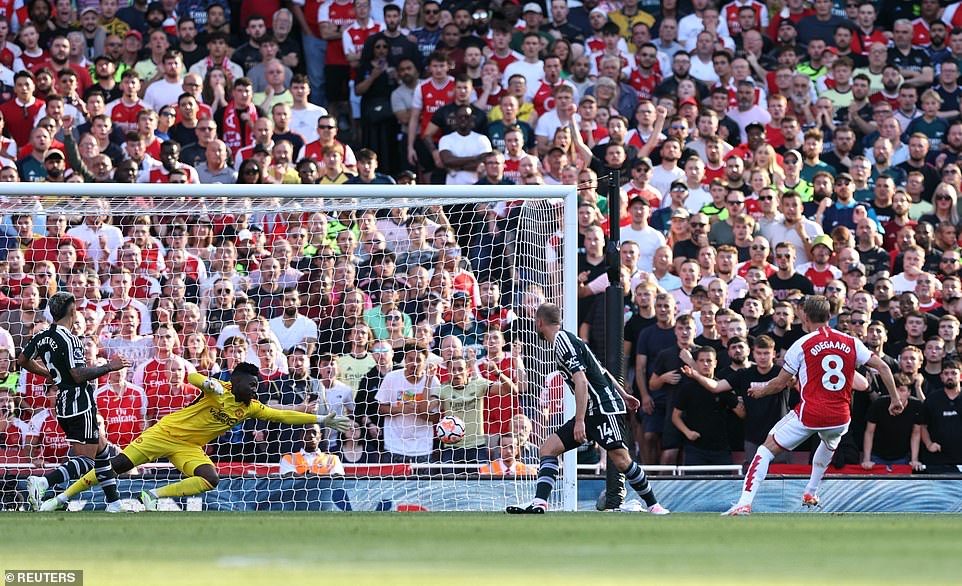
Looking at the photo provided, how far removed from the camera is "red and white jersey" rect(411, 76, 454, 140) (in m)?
18.8

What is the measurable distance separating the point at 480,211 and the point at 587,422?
3.45m

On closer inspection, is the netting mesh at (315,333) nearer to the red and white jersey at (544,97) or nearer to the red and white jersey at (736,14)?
the red and white jersey at (544,97)

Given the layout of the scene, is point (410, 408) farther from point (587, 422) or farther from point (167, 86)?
point (167, 86)

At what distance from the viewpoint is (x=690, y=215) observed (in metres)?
16.8

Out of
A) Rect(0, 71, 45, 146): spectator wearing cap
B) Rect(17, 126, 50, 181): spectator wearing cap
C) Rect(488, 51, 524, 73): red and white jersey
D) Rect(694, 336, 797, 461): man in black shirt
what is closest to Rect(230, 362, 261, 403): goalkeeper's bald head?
Rect(694, 336, 797, 461): man in black shirt

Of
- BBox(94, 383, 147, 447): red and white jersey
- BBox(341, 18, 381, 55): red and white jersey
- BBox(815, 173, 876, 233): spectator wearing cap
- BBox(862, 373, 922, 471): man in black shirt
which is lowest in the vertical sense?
BBox(862, 373, 922, 471): man in black shirt

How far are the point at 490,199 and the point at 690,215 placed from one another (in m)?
4.06

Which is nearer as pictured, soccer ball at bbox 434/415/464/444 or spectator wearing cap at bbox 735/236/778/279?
soccer ball at bbox 434/415/464/444

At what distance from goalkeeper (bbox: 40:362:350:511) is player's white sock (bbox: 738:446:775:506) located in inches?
120

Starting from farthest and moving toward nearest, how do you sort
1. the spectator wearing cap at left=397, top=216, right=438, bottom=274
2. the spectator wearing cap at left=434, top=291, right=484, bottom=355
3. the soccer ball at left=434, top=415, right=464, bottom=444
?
the spectator wearing cap at left=397, top=216, right=438, bottom=274
the spectator wearing cap at left=434, top=291, right=484, bottom=355
the soccer ball at left=434, top=415, right=464, bottom=444

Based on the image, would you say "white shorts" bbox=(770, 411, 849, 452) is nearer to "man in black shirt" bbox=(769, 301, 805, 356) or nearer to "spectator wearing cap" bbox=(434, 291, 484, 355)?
"man in black shirt" bbox=(769, 301, 805, 356)

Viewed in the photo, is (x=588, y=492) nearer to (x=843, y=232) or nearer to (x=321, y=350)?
(x=321, y=350)

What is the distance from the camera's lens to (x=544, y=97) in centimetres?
1902

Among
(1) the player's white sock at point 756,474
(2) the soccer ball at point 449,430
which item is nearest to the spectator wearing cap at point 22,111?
(2) the soccer ball at point 449,430
